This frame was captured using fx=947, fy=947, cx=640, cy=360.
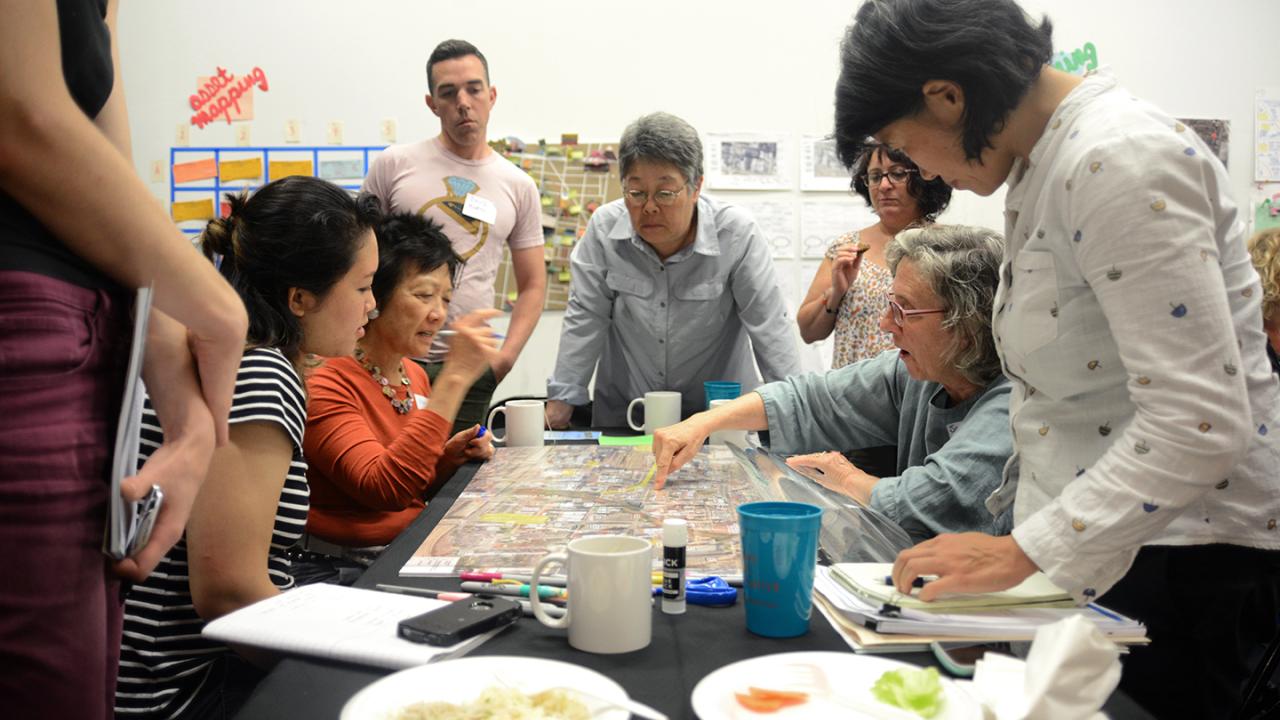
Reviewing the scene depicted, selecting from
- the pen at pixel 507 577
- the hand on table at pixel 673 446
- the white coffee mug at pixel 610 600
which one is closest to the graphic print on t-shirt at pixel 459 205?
the hand on table at pixel 673 446

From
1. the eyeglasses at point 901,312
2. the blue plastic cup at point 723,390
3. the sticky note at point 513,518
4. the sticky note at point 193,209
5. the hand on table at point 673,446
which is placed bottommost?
the blue plastic cup at point 723,390

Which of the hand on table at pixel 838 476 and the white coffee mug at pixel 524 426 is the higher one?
the hand on table at pixel 838 476

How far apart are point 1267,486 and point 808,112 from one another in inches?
138

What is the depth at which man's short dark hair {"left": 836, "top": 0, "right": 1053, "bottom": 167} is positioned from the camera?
109 cm

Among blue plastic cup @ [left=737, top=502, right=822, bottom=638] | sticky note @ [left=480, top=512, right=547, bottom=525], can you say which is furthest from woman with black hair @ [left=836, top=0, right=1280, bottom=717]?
sticky note @ [left=480, top=512, right=547, bottom=525]

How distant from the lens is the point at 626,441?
229 centimetres

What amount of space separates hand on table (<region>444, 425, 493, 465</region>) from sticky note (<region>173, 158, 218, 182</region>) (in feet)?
9.08

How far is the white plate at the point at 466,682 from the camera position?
30.1 inches

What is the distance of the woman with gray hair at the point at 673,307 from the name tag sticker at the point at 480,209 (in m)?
0.57

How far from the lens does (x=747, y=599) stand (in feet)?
3.29

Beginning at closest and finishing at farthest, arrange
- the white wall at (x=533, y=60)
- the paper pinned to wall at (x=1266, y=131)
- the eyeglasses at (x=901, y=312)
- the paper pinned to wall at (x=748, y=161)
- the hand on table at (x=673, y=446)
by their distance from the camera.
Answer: the eyeglasses at (x=901, y=312)
the hand on table at (x=673, y=446)
the white wall at (x=533, y=60)
the paper pinned to wall at (x=748, y=161)
the paper pinned to wall at (x=1266, y=131)

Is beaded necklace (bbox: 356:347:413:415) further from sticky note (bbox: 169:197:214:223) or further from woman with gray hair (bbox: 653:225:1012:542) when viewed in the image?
sticky note (bbox: 169:197:214:223)

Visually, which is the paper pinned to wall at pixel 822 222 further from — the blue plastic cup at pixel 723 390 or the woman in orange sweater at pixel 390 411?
the woman in orange sweater at pixel 390 411

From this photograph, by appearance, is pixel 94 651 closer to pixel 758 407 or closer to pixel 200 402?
pixel 200 402
